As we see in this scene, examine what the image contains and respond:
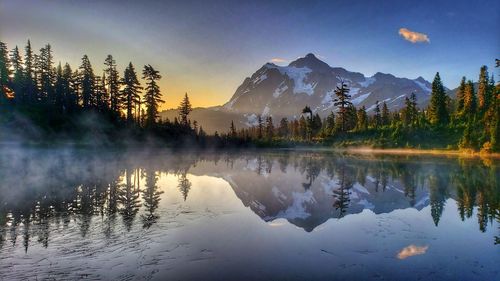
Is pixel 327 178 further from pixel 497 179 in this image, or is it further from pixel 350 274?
pixel 350 274

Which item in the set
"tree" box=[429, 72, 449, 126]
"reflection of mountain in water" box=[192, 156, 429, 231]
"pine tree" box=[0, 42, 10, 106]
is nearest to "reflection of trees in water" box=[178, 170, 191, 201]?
"reflection of mountain in water" box=[192, 156, 429, 231]

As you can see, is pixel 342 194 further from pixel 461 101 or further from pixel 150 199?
pixel 461 101

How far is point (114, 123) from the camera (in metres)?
74.2

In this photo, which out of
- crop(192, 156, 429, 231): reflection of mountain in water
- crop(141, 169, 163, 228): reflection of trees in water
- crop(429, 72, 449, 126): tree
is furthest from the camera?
crop(429, 72, 449, 126): tree

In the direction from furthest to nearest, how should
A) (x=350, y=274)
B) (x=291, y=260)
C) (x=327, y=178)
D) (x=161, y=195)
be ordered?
(x=327, y=178) < (x=161, y=195) < (x=291, y=260) < (x=350, y=274)

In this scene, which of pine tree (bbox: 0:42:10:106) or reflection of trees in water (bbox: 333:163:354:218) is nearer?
reflection of trees in water (bbox: 333:163:354:218)

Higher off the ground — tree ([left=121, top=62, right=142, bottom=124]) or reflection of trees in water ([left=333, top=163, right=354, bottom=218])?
tree ([left=121, top=62, right=142, bottom=124])

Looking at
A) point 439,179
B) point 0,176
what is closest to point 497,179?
point 439,179

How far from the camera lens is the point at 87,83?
84.4m

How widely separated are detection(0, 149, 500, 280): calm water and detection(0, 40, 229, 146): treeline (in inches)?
1994

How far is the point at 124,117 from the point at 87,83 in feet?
43.1

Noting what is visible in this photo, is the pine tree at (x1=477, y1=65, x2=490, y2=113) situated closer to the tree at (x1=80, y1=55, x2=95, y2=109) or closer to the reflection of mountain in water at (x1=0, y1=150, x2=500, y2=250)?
the reflection of mountain in water at (x1=0, y1=150, x2=500, y2=250)

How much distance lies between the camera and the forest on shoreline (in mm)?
67375

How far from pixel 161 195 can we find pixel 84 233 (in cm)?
765
